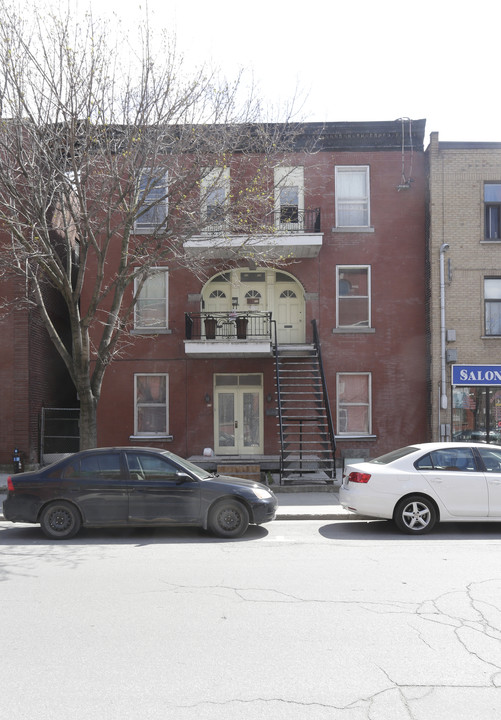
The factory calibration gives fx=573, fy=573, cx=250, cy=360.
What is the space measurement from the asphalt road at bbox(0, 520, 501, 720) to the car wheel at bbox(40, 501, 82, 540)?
1.50 ft

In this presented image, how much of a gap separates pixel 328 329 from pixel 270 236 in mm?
3892

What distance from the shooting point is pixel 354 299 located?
16.9m

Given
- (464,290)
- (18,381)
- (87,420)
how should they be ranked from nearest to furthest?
(87,420) → (18,381) → (464,290)

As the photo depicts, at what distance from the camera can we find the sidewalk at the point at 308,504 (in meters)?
10.1

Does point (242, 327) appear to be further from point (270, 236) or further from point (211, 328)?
point (270, 236)

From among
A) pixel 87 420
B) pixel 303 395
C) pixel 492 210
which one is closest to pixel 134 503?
pixel 87 420

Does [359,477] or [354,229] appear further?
[354,229]

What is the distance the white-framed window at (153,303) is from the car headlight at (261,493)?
9107 millimetres

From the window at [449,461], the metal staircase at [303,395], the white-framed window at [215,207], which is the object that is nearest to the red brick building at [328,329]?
the metal staircase at [303,395]

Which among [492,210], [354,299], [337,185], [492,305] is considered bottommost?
[492,305]

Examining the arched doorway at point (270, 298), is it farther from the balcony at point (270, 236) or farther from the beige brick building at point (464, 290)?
the beige brick building at point (464, 290)

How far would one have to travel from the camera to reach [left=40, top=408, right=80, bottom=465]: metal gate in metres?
16.1

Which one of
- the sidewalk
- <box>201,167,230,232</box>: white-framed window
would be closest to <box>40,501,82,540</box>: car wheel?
the sidewalk

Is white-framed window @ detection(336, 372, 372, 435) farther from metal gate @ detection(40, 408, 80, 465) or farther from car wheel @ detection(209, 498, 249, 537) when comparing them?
car wheel @ detection(209, 498, 249, 537)
